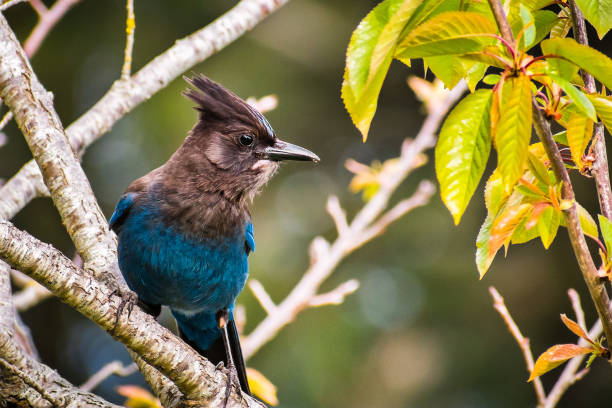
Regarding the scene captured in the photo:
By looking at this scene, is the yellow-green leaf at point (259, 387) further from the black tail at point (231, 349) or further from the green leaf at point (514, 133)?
the green leaf at point (514, 133)

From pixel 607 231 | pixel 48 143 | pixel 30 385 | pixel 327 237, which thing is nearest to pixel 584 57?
pixel 607 231

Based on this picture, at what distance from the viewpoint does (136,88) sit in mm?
3711

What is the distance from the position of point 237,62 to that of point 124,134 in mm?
1380

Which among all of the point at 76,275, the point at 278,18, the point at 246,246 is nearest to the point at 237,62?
the point at 278,18

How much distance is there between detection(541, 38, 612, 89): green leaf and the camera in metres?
1.71

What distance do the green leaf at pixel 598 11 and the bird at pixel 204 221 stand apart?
195 cm

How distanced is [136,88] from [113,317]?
1679mm

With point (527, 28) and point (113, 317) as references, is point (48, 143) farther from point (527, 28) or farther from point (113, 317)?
point (527, 28)

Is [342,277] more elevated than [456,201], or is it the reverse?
[456,201]

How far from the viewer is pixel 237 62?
816cm

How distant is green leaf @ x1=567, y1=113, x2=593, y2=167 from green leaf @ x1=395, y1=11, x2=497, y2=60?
35cm

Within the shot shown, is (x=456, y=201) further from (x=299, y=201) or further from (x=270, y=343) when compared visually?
(x=299, y=201)

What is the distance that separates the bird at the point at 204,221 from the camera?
11.6ft

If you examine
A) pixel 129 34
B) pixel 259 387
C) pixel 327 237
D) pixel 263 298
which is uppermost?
pixel 129 34
